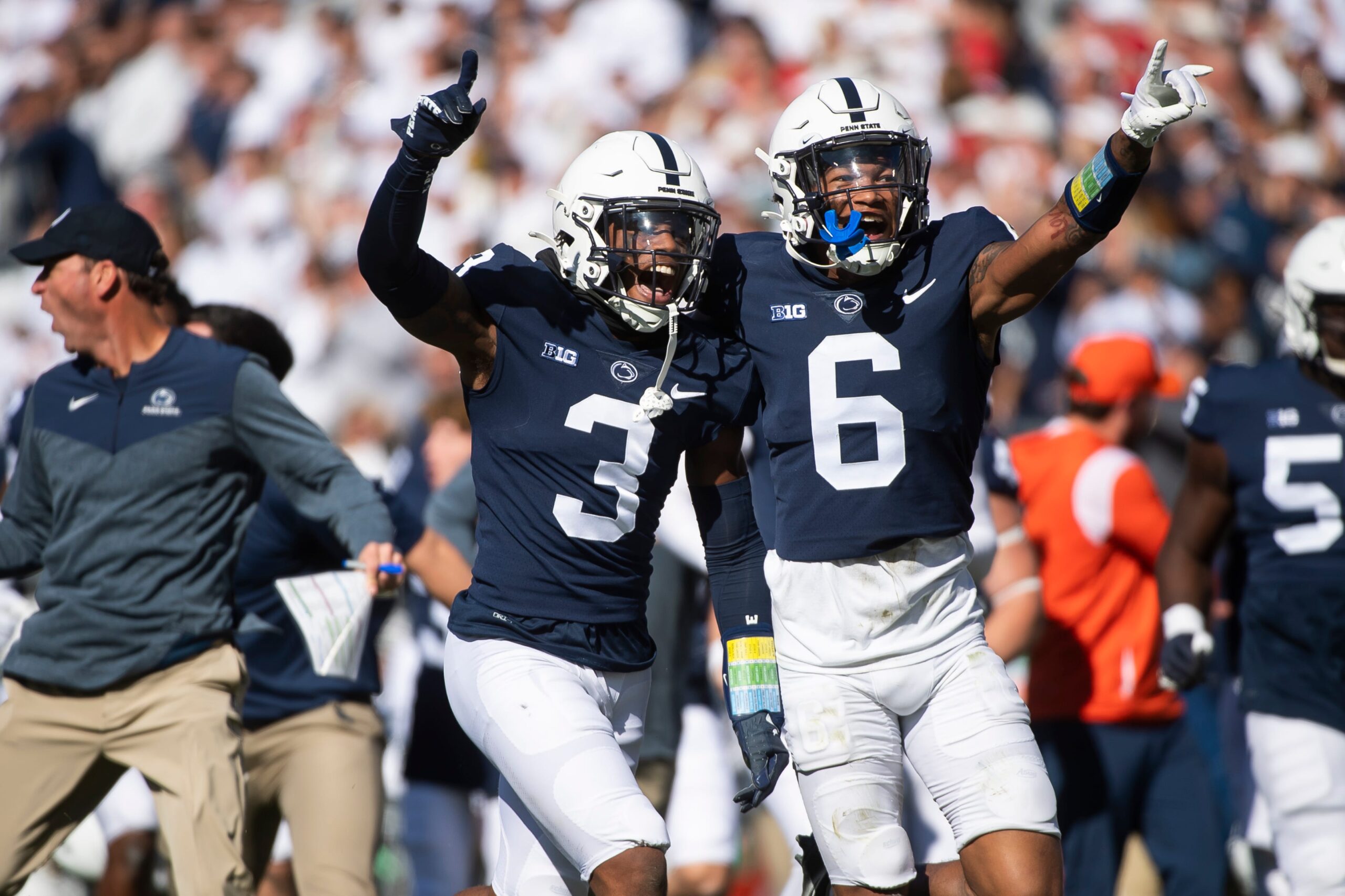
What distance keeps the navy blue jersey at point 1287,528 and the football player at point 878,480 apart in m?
1.48

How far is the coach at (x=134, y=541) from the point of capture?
14.3 ft

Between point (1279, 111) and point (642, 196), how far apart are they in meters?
8.87

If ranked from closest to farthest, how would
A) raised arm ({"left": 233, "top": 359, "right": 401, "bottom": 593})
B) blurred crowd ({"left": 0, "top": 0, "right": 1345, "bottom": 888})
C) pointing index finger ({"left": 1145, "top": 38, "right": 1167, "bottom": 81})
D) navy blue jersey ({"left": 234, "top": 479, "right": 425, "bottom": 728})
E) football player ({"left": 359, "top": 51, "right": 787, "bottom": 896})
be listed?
pointing index finger ({"left": 1145, "top": 38, "right": 1167, "bottom": 81}) < football player ({"left": 359, "top": 51, "right": 787, "bottom": 896}) < raised arm ({"left": 233, "top": 359, "right": 401, "bottom": 593}) < navy blue jersey ({"left": 234, "top": 479, "right": 425, "bottom": 728}) < blurred crowd ({"left": 0, "top": 0, "right": 1345, "bottom": 888})

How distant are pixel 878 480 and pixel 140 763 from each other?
2142 mm

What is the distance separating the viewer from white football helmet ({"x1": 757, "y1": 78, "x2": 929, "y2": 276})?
12.9 ft

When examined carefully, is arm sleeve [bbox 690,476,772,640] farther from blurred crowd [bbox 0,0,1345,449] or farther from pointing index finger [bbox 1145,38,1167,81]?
blurred crowd [bbox 0,0,1345,449]

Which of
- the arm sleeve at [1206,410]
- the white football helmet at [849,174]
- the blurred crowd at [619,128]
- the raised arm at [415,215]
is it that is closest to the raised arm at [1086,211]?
the white football helmet at [849,174]

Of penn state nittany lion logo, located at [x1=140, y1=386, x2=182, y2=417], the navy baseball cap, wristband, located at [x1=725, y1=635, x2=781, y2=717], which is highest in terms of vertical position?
the navy baseball cap

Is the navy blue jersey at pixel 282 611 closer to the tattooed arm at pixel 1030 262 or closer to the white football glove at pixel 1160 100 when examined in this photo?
the tattooed arm at pixel 1030 262

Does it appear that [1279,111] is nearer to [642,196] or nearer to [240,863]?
[642,196]

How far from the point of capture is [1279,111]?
11.4 m

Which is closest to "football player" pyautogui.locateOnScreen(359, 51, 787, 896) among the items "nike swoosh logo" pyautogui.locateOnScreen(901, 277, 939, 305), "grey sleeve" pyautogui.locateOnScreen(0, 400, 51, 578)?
"nike swoosh logo" pyautogui.locateOnScreen(901, 277, 939, 305)

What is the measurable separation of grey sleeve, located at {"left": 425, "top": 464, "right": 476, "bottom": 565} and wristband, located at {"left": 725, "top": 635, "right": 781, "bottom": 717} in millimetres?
1899

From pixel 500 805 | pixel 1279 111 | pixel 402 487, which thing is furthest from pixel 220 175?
pixel 500 805
